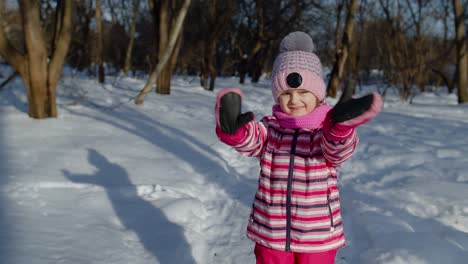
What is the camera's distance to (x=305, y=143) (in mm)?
1551

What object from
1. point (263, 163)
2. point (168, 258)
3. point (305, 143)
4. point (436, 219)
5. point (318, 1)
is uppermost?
point (318, 1)

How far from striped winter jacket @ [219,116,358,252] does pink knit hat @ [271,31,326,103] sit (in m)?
0.18

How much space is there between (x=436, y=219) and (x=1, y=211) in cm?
305

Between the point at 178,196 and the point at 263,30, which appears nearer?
the point at 178,196

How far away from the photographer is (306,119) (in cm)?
155

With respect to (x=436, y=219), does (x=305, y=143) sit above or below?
above

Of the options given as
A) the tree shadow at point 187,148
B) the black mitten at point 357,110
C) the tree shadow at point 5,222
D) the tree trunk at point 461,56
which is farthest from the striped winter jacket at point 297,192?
the tree trunk at point 461,56

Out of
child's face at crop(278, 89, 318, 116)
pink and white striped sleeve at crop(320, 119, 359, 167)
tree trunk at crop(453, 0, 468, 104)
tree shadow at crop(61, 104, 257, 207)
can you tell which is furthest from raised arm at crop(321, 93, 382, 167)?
tree trunk at crop(453, 0, 468, 104)

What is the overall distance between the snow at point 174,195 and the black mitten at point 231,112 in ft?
4.09

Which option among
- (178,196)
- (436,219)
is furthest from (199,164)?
(436,219)

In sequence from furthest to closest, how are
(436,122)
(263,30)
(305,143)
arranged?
1. (263,30)
2. (436,122)
3. (305,143)

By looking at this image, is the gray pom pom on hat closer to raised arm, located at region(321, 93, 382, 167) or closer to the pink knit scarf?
the pink knit scarf

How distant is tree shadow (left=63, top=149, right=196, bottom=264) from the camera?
240cm

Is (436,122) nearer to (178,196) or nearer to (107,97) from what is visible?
(178,196)
